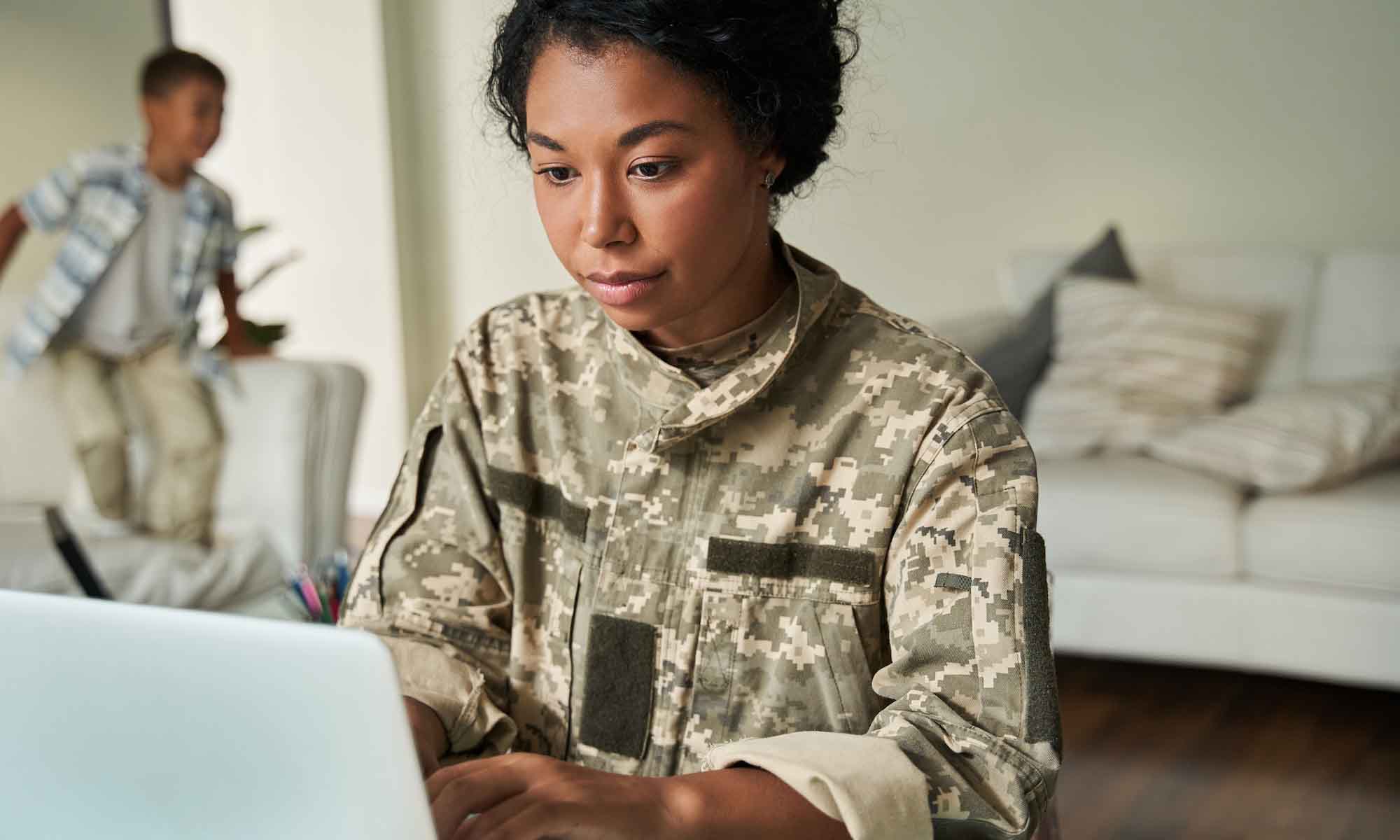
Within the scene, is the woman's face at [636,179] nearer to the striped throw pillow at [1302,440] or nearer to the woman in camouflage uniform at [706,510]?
the woman in camouflage uniform at [706,510]

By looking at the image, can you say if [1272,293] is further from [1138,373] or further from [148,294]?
[148,294]

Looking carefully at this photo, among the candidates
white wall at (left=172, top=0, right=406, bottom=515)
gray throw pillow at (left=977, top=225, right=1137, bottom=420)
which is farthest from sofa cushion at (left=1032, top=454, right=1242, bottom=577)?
white wall at (left=172, top=0, right=406, bottom=515)

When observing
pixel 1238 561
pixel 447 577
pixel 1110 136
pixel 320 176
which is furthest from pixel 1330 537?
pixel 320 176

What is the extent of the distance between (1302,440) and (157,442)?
1.92 meters

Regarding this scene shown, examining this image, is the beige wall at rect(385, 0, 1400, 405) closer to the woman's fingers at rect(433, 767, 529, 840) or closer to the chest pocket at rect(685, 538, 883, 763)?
the chest pocket at rect(685, 538, 883, 763)

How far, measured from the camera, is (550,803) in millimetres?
619

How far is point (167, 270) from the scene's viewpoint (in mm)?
2434

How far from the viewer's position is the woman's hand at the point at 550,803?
61 cm

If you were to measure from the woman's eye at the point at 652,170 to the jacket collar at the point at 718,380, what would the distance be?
0.14m

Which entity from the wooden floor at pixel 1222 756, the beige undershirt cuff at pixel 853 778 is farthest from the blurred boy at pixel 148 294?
the beige undershirt cuff at pixel 853 778

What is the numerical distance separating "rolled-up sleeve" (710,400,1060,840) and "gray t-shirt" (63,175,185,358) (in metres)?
1.92

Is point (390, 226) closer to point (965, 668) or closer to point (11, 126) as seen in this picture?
point (11, 126)

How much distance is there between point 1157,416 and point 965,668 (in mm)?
1776

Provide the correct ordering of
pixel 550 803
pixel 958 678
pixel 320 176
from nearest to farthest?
1. pixel 550 803
2. pixel 958 678
3. pixel 320 176
